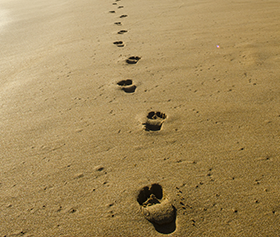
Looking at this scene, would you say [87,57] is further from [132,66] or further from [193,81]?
[193,81]

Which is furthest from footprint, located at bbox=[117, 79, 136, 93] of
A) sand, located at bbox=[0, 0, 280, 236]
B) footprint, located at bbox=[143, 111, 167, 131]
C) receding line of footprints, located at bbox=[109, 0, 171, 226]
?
receding line of footprints, located at bbox=[109, 0, 171, 226]

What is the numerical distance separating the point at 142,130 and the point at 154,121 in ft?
0.36

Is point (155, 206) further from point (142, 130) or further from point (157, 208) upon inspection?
point (142, 130)

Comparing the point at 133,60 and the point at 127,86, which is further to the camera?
the point at 133,60

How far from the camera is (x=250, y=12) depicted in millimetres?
3061

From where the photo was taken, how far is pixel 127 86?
1890mm

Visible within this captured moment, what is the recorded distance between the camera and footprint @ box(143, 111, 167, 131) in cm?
150

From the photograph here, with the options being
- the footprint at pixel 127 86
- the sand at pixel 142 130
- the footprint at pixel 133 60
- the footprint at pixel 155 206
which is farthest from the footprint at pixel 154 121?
the footprint at pixel 133 60

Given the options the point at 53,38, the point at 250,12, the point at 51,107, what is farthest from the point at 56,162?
the point at 250,12

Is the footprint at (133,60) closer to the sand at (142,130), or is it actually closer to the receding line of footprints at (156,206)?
the sand at (142,130)

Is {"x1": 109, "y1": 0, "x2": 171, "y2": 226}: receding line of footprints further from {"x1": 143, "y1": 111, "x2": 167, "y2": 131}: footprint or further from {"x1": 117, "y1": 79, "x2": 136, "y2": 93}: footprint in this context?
{"x1": 117, "y1": 79, "x2": 136, "y2": 93}: footprint

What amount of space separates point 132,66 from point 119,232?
56.4 inches

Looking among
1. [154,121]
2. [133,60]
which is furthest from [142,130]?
[133,60]

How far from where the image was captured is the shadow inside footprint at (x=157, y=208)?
1000mm
